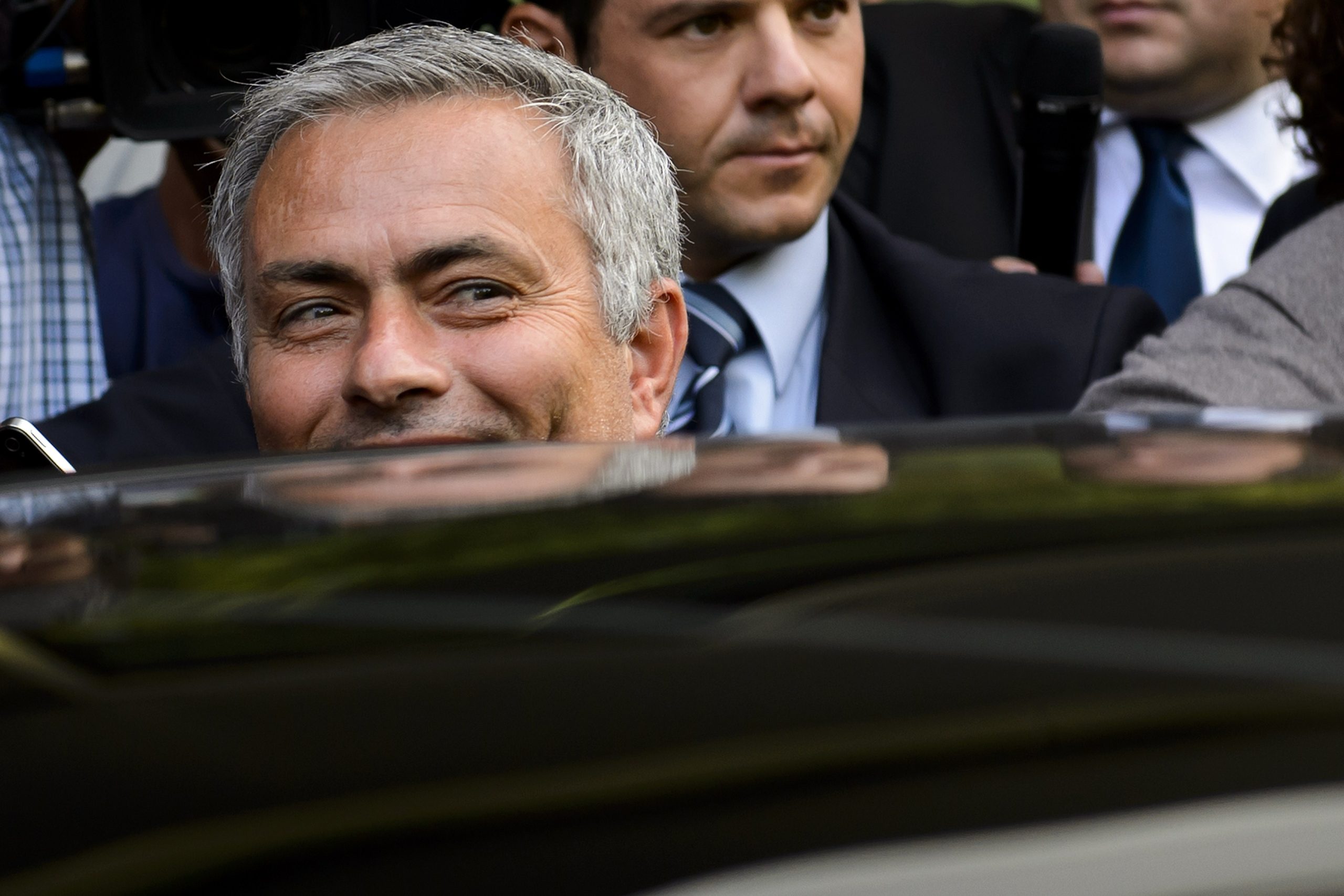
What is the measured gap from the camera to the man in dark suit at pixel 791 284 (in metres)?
2.29

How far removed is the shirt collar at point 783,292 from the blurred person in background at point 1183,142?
60 cm

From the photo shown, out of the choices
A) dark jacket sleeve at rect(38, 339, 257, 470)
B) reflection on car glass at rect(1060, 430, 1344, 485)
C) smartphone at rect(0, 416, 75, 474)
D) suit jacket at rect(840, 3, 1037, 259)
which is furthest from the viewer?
suit jacket at rect(840, 3, 1037, 259)

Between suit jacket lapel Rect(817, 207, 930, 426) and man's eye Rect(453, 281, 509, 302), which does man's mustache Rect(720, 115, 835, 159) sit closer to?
suit jacket lapel Rect(817, 207, 930, 426)

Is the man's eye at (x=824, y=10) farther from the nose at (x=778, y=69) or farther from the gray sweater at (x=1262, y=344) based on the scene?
the gray sweater at (x=1262, y=344)

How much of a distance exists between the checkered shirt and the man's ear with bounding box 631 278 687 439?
911 mm

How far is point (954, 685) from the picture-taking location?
436 millimetres

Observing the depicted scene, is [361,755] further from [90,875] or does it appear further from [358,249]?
[358,249]

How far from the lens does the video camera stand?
7.04 feet

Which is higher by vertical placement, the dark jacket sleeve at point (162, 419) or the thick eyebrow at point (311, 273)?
the thick eyebrow at point (311, 273)

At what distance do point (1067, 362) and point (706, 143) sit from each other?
57 cm

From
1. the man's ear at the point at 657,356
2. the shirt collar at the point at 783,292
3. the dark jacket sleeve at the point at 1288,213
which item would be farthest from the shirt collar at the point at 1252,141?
the man's ear at the point at 657,356

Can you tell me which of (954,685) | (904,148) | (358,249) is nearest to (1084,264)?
(904,148)

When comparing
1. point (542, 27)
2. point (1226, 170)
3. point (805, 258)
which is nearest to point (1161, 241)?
point (1226, 170)

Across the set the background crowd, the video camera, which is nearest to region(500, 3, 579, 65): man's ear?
the background crowd
